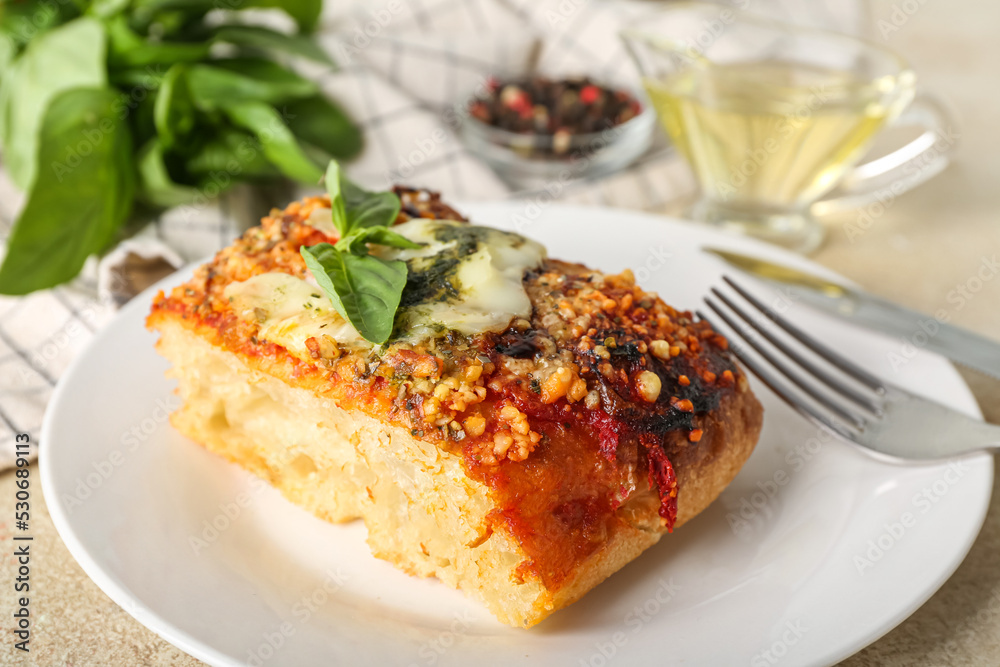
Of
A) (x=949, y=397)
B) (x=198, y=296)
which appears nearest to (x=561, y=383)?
(x=198, y=296)

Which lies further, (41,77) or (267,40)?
(267,40)

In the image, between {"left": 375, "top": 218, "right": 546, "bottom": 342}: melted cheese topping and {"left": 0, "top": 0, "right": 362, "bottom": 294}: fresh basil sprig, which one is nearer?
{"left": 375, "top": 218, "right": 546, "bottom": 342}: melted cheese topping

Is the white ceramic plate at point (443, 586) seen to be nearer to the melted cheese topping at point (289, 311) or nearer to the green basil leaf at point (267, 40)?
the melted cheese topping at point (289, 311)

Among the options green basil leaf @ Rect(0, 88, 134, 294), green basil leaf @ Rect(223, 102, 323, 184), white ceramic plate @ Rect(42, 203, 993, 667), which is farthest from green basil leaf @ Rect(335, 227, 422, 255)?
green basil leaf @ Rect(0, 88, 134, 294)

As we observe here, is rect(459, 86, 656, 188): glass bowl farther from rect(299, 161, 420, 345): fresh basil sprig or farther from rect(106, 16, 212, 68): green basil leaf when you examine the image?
rect(299, 161, 420, 345): fresh basil sprig

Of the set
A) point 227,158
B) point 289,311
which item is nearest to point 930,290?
point 289,311

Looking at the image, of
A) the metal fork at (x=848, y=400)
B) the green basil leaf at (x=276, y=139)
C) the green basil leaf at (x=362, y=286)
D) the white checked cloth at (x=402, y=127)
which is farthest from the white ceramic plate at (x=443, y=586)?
the green basil leaf at (x=276, y=139)

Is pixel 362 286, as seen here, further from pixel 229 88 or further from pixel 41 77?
pixel 41 77
